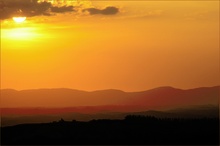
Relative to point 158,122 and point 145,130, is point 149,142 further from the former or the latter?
point 158,122

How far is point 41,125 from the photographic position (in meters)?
83.4

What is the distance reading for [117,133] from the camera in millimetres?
77875

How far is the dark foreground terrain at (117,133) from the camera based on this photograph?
7381 cm

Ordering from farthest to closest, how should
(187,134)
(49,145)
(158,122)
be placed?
1. (158,122)
2. (187,134)
3. (49,145)

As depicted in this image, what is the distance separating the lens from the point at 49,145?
70.8 m

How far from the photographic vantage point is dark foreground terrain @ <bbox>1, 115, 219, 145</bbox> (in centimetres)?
7381

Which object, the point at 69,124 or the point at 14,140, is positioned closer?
the point at 14,140

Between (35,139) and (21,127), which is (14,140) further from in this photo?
(21,127)

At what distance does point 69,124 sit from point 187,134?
16.5 m

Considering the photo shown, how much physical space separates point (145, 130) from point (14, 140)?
18.1 meters

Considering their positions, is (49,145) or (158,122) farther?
(158,122)

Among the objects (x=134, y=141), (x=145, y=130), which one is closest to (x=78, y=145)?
(x=134, y=141)

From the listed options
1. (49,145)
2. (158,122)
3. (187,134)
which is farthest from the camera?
(158,122)

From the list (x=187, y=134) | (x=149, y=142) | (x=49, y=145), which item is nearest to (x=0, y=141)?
(x=49, y=145)
